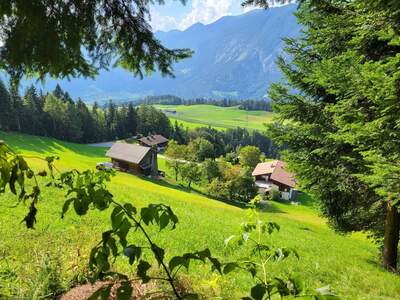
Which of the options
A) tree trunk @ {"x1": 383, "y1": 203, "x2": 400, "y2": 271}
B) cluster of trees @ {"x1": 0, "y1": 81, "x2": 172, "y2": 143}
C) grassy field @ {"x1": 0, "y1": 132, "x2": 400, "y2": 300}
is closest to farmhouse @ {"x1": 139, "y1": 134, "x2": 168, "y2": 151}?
cluster of trees @ {"x1": 0, "y1": 81, "x2": 172, "y2": 143}

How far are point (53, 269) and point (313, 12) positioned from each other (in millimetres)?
10233

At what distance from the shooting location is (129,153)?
69.0m

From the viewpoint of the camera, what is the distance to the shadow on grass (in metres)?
71.6

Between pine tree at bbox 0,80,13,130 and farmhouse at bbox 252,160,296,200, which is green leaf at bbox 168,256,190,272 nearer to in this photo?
farmhouse at bbox 252,160,296,200

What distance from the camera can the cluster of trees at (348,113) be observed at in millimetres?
6758

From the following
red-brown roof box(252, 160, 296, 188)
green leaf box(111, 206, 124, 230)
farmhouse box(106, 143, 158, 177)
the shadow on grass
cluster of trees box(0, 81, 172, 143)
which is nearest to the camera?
green leaf box(111, 206, 124, 230)

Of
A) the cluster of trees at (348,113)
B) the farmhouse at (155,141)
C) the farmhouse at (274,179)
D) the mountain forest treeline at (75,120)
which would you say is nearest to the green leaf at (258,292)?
the cluster of trees at (348,113)

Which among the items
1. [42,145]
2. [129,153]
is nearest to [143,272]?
[129,153]

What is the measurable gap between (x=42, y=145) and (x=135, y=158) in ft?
75.9

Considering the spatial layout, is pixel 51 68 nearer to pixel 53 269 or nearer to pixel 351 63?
pixel 53 269

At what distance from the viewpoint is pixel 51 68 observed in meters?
5.83

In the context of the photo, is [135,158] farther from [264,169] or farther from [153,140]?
[153,140]

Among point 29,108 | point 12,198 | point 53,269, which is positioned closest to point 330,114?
point 53,269

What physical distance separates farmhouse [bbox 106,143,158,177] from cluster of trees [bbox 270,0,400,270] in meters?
56.7
